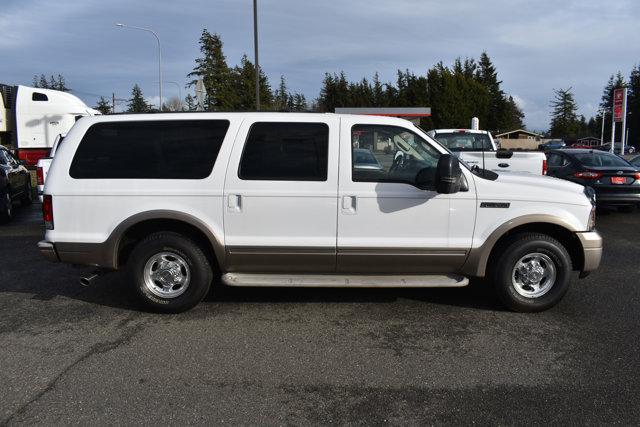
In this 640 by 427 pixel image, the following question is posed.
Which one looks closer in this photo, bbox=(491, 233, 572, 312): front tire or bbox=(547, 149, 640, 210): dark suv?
bbox=(491, 233, 572, 312): front tire

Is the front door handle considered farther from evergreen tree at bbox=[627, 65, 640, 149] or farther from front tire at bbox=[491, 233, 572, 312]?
evergreen tree at bbox=[627, 65, 640, 149]

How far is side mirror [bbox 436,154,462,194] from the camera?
478cm

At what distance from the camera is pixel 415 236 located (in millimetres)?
5059

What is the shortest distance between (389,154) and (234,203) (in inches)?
59.8

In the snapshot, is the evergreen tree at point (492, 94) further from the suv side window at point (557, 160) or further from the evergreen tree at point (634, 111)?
the suv side window at point (557, 160)

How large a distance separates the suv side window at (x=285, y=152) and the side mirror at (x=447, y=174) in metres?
1.03

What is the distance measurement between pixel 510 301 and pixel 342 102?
256 feet

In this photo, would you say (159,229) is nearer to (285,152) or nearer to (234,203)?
(234,203)

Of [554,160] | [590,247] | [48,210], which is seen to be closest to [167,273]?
[48,210]

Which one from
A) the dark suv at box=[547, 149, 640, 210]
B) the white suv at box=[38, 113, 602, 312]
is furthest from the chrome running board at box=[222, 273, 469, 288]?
the dark suv at box=[547, 149, 640, 210]

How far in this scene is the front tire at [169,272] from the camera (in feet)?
16.9

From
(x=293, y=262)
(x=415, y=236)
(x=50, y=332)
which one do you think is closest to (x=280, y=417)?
(x=293, y=262)

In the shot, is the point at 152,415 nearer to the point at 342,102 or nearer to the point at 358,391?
the point at 358,391

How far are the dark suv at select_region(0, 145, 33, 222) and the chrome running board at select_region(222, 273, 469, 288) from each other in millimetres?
8358
